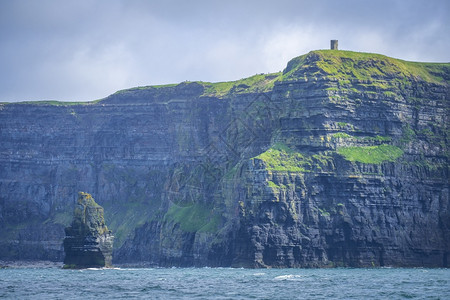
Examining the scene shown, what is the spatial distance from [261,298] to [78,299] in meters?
24.8

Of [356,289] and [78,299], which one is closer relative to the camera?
[78,299]

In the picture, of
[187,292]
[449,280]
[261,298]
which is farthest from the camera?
[449,280]

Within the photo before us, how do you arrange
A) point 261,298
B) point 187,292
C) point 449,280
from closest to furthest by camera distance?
point 261,298 → point 187,292 → point 449,280

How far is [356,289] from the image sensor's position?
557 feet

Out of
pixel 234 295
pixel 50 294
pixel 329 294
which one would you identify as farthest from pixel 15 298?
pixel 329 294

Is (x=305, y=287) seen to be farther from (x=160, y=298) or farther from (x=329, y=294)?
(x=160, y=298)

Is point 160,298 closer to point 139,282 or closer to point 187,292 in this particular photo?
point 187,292

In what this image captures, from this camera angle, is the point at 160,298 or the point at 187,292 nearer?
the point at 160,298

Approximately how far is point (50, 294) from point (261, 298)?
31.2 metres

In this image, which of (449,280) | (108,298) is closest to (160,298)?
(108,298)

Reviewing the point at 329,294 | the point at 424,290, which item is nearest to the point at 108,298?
the point at 329,294

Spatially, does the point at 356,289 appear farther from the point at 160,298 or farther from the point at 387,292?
the point at 160,298

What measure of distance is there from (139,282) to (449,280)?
51.7 metres

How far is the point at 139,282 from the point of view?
195 metres
